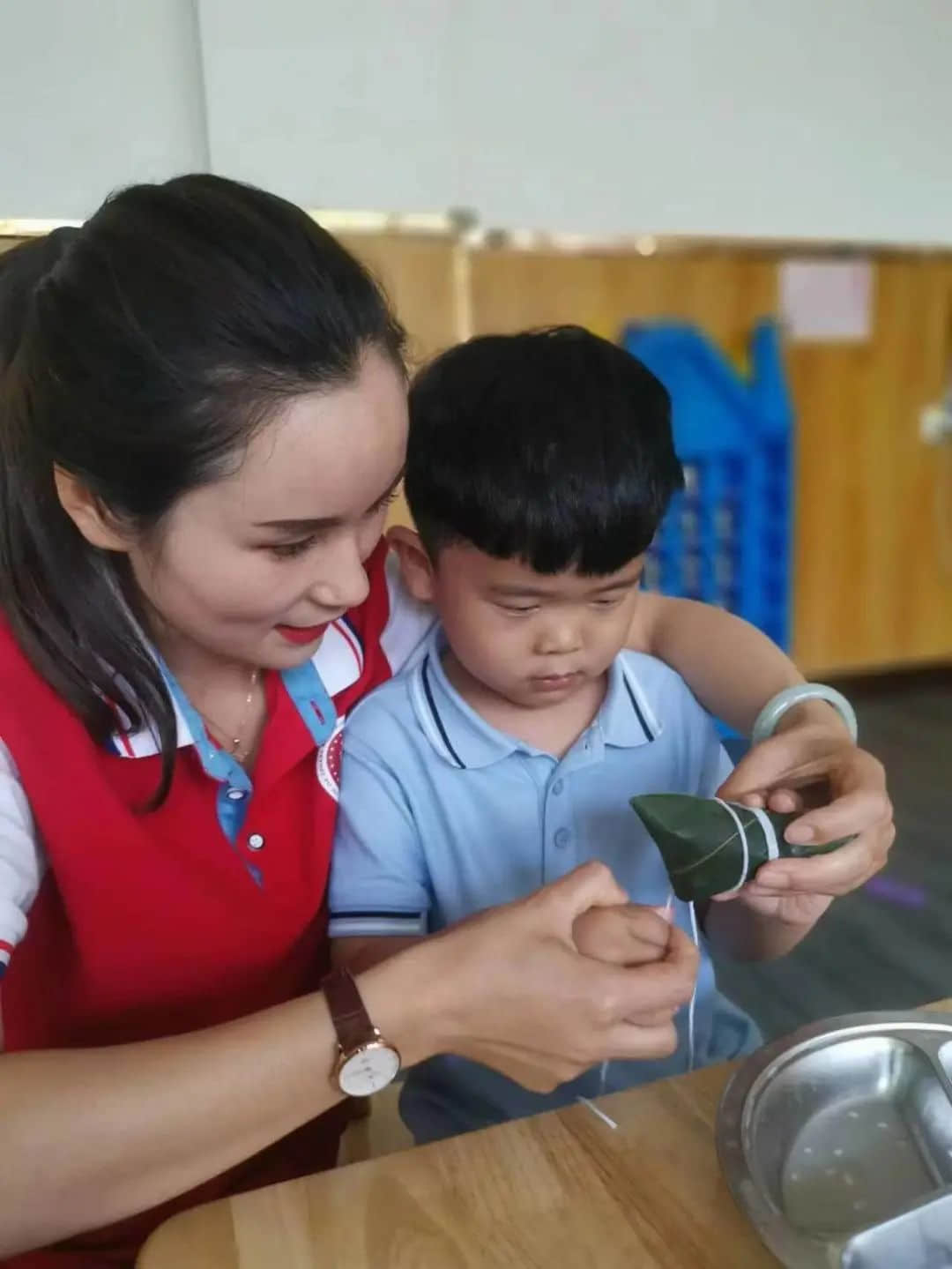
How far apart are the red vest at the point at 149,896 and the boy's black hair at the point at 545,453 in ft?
0.70

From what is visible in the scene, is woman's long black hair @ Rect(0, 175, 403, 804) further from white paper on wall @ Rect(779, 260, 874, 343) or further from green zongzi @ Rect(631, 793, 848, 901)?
white paper on wall @ Rect(779, 260, 874, 343)

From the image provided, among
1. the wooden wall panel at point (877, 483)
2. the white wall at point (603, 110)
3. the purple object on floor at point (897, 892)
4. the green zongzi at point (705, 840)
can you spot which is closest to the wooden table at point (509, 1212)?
the green zongzi at point (705, 840)

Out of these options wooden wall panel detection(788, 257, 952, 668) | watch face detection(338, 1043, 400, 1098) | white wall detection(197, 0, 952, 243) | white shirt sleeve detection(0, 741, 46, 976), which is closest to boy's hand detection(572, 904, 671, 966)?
watch face detection(338, 1043, 400, 1098)

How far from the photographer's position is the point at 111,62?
6.68ft

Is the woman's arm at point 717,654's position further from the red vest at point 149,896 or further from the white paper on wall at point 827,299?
the white paper on wall at point 827,299

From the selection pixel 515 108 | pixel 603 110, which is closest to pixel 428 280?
pixel 515 108

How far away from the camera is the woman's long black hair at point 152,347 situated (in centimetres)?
62

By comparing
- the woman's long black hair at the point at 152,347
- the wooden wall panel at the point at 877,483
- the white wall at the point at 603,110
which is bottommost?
the wooden wall panel at the point at 877,483

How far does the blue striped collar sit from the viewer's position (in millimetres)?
872

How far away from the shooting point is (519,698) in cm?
88

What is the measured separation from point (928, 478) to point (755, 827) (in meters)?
2.56

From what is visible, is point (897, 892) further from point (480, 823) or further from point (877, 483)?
point (480, 823)

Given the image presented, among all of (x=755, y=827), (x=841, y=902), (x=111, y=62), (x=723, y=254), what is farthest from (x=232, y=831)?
(x=723, y=254)

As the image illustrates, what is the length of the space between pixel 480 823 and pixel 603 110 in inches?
80.3
